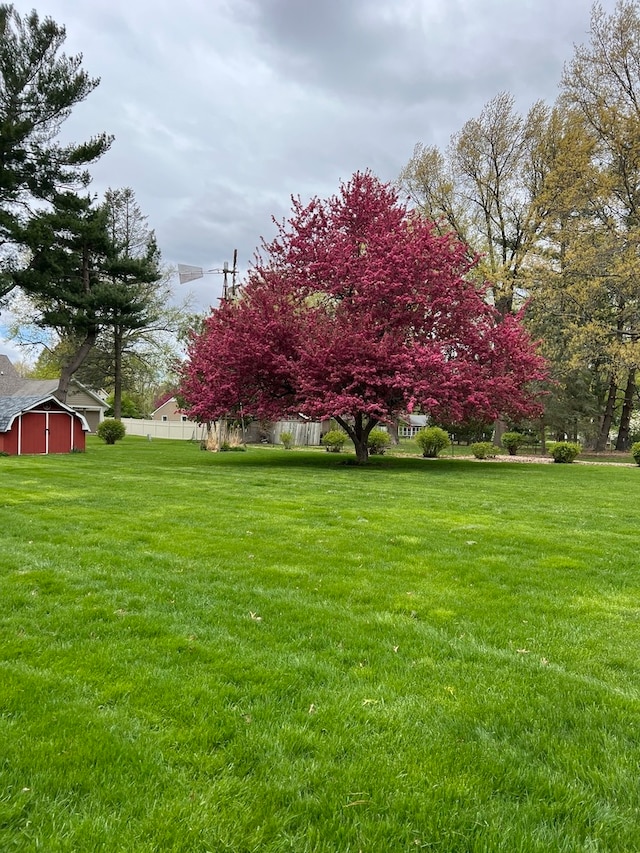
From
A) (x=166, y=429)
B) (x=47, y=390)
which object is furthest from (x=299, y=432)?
(x=47, y=390)

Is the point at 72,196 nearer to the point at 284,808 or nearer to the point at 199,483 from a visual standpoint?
the point at 199,483

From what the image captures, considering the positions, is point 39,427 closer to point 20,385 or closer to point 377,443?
point 377,443

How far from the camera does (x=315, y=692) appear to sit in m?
2.48

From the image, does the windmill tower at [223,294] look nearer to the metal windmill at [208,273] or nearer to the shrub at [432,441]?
the metal windmill at [208,273]

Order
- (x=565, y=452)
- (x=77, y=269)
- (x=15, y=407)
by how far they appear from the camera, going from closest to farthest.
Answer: (x=15, y=407), (x=565, y=452), (x=77, y=269)

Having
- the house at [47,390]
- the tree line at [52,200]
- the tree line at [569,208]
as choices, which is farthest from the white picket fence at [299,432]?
the tree line at [569,208]

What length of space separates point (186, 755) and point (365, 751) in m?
0.68

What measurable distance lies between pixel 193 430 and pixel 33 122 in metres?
19.4

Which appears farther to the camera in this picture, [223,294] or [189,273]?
[223,294]

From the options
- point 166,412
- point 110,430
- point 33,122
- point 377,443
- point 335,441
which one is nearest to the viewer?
point 33,122

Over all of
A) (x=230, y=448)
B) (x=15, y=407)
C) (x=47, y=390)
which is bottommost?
(x=230, y=448)

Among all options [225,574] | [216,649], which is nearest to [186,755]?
[216,649]

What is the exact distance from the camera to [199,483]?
9.95m

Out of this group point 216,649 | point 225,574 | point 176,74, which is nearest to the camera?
point 216,649
